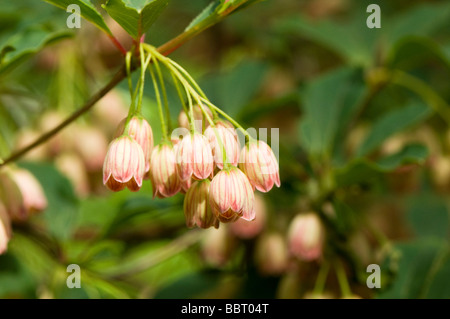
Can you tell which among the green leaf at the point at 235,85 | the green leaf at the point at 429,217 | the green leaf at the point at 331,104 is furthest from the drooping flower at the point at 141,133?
the green leaf at the point at 429,217

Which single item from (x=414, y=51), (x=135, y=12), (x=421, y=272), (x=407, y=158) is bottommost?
(x=421, y=272)

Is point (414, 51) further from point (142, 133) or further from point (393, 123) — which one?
point (142, 133)

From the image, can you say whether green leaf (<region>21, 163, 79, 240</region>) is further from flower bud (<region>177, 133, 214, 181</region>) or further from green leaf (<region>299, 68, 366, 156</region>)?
flower bud (<region>177, 133, 214, 181</region>)

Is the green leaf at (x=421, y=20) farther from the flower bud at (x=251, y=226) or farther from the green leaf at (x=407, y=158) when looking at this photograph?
the flower bud at (x=251, y=226)

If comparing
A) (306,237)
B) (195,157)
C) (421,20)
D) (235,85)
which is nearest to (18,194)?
(195,157)

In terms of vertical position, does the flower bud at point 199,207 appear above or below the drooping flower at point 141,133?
below

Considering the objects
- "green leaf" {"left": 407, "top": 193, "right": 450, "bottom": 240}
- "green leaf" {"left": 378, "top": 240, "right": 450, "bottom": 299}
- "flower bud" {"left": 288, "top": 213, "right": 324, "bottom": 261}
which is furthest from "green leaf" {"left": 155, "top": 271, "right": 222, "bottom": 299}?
"green leaf" {"left": 407, "top": 193, "right": 450, "bottom": 240}

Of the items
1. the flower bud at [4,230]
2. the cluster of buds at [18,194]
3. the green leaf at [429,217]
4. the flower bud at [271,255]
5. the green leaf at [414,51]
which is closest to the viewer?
the flower bud at [4,230]

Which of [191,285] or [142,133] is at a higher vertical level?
[142,133]
